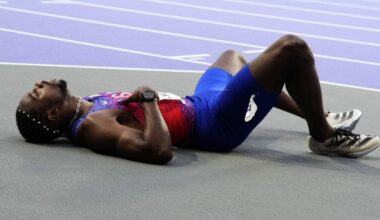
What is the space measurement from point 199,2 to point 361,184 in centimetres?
896

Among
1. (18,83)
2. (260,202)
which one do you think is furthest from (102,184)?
(18,83)

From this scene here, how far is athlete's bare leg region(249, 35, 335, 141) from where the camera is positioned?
4.82 metres

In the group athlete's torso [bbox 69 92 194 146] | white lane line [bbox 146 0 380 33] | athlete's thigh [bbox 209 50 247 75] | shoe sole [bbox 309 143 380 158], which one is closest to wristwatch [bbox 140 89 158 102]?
athlete's torso [bbox 69 92 194 146]

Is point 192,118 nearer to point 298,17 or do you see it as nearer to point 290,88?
point 290,88

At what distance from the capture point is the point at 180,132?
5031 mm

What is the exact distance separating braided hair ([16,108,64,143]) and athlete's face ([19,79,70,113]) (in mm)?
35

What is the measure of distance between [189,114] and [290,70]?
588mm

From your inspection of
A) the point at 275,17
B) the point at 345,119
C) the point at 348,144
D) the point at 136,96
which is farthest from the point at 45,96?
the point at 275,17

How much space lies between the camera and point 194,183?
4.54 m

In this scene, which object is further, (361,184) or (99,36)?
(99,36)

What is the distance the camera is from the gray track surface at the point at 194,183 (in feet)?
13.4

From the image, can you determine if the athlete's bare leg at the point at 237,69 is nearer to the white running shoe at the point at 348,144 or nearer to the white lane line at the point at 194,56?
the white running shoe at the point at 348,144

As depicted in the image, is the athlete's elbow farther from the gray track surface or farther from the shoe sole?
the shoe sole

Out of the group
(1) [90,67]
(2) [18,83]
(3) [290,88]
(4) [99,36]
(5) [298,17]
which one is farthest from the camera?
(5) [298,17]
